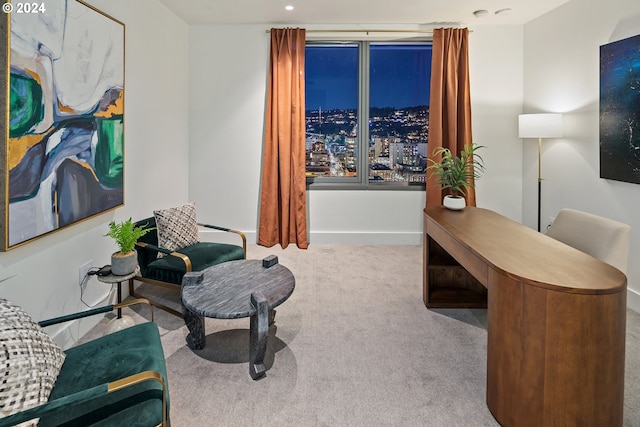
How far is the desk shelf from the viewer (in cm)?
286

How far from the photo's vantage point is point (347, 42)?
14.9 feet

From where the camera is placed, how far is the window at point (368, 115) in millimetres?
4695

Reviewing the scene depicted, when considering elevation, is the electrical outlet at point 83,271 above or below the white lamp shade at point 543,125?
below

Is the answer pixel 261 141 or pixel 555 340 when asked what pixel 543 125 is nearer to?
pixel 555 340

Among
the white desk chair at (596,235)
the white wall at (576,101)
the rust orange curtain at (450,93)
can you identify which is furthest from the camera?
the rust orange curtain at (450,93)

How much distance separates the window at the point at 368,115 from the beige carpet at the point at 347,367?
6.50 ft

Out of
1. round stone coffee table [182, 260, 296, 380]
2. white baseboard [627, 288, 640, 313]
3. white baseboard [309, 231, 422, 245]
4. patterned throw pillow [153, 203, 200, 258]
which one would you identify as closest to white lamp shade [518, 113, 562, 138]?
white baseboard [627, 288, 640, 313]

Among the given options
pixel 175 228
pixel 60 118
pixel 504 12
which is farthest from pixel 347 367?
pixel 504 12

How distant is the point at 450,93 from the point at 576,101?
1.25 m

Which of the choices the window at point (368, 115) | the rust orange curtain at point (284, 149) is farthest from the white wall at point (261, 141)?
the window at point (368, 115)

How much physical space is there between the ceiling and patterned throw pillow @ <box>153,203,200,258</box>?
83.4 inches

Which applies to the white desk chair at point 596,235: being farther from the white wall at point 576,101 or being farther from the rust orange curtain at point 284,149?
the rust orange curtain at point 284,149

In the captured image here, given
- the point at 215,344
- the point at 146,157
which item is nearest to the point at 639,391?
the point at 215,344

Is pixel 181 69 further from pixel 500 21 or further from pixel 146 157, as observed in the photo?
pixel 500 21
